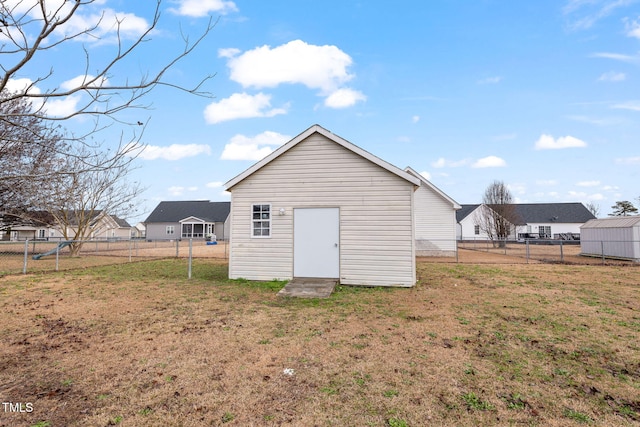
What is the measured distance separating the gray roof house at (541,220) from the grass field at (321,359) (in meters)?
36.1

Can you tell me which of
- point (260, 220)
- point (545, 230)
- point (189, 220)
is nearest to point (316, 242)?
point (260, 220)

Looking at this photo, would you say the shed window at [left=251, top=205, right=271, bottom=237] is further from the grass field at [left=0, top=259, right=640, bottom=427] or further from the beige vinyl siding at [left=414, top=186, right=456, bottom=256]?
the beige vinyl siding at [left=414, top=186, right=456, bottom=256]

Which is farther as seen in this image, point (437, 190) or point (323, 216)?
point (437, 190)

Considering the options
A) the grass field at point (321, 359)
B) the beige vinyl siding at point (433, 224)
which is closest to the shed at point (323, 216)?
the grass field at point (321, 359)

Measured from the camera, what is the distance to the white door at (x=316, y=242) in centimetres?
1053

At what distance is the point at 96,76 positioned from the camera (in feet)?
8.48

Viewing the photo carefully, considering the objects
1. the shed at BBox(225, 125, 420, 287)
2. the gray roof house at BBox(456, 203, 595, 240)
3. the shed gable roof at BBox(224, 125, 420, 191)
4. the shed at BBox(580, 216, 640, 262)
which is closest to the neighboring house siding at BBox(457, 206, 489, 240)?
the gray roof house at BBox(456, 203, 595, 240)

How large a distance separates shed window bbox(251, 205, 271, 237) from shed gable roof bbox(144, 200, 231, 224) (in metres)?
38.8

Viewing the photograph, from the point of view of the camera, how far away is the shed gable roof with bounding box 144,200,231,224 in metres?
48.6

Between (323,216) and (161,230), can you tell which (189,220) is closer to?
(161,230)

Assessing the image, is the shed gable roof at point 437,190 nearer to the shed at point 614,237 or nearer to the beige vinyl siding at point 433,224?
the beige vinyl siding at point 433,224

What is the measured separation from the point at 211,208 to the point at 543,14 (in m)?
46.8

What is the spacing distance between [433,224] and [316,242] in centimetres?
1431

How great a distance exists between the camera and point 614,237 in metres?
19.6
